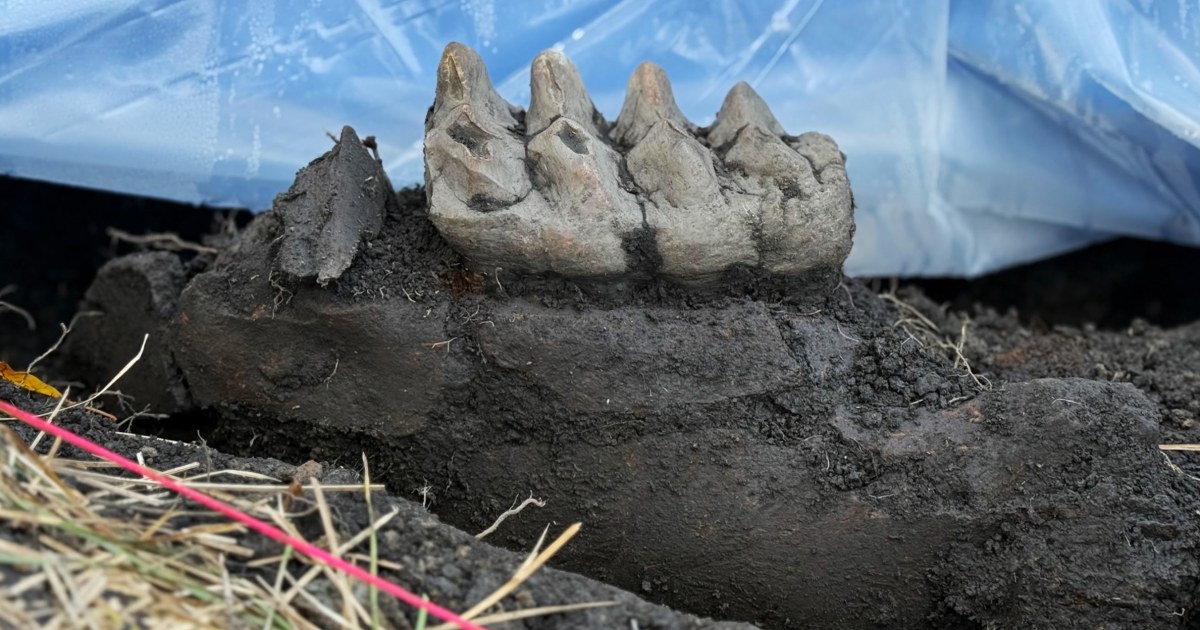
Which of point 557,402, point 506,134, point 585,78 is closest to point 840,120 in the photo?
point 585,78

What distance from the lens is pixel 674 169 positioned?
5.32ft

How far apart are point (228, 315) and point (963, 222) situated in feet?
5.47

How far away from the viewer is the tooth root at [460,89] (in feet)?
5.45

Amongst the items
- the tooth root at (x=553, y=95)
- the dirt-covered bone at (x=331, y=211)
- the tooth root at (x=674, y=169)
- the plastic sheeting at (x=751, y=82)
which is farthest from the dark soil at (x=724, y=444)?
the plastic sheeting at (x=751, y=82)

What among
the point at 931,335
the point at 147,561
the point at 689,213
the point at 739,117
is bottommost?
the point at 931,335

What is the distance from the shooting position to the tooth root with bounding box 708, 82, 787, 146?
1.78 metres

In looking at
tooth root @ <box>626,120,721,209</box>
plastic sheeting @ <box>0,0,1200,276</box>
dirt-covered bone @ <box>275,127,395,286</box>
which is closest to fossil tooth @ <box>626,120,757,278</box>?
tooth root @ <box>626,120,721,209</box>

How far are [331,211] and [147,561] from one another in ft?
1.95

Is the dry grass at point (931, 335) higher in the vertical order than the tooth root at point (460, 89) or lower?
lower

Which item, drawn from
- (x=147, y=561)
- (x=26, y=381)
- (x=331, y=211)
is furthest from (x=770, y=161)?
(x=26, y=381)

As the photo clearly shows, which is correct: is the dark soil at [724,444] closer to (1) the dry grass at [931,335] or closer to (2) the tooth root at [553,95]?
(1) the dry grass at [931,335]

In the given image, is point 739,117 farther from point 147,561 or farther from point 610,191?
point 147,561

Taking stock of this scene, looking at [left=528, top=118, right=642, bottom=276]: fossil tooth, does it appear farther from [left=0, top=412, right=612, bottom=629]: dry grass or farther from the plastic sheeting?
the plastic sheeting

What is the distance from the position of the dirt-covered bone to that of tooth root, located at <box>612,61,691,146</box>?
383mm
